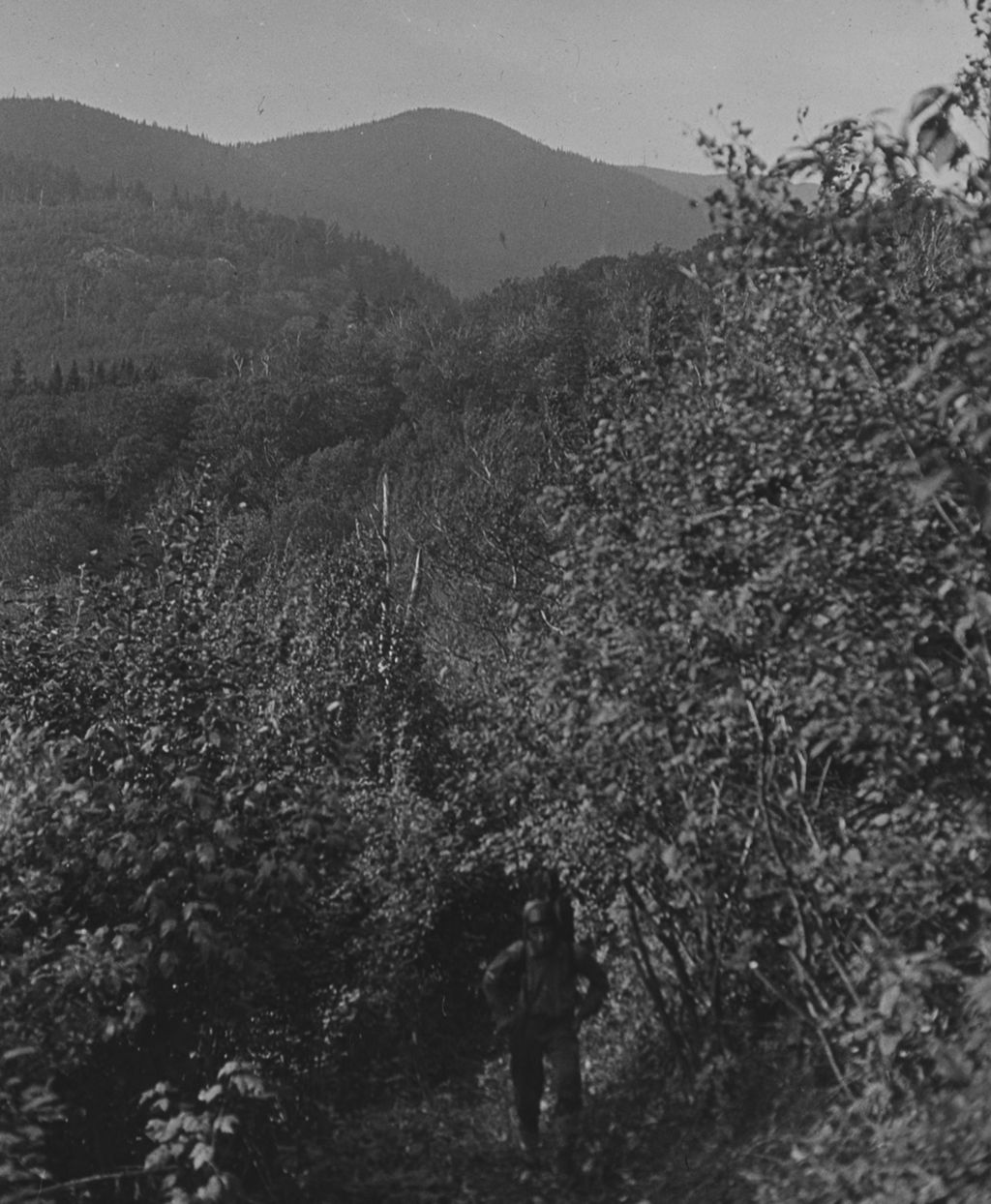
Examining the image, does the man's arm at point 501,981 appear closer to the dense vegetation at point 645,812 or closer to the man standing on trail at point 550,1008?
the man standing on trail at point 550,1008

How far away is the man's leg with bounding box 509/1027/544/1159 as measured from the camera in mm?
7700

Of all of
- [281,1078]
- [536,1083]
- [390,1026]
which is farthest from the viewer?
[390,1026]

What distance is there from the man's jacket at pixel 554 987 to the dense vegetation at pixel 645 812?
15.9 inches

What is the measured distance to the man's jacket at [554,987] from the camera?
24.8ft

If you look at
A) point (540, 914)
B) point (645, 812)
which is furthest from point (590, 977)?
point (645, 812)

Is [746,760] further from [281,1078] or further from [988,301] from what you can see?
[281,1078]

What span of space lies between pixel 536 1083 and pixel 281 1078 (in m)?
1.77

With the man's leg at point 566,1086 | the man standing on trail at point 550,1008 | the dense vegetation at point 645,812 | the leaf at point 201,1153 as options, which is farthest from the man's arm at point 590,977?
the leaf at point 201,1153

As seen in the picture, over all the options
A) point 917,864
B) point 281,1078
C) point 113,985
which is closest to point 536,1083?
point 281,1078

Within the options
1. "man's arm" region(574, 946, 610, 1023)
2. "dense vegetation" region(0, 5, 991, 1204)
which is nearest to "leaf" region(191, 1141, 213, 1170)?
"dense vegetation" region(0, 5, 991, 1204)

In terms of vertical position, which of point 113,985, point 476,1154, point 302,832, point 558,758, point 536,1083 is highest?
point 558,758

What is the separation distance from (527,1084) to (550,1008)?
2.01 feet

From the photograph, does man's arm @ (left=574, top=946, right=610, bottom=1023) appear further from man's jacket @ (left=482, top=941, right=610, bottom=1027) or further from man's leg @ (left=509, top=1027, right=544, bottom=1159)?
man's leg @ (left=509, top=1027, right=544, bottom=1159)

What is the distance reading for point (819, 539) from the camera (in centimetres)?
515
